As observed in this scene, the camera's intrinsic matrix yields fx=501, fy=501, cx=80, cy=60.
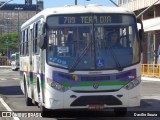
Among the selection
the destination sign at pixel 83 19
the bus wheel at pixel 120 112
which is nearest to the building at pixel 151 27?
the bus wheel at pixel 120 112

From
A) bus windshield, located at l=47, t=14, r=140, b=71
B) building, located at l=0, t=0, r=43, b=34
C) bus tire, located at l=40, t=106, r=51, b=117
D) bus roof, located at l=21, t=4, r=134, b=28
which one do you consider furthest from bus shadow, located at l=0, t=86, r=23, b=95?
building, located at l=0, t=0, r=43, b=34

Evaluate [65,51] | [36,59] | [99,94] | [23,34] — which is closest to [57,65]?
[65,51]

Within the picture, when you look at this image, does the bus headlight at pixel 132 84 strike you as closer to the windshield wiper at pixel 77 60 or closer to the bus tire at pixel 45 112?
the windshield wiper at pixel 77 60

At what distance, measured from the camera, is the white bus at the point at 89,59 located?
12352 millimetres

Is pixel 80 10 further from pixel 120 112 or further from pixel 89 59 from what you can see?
pixel 120 112

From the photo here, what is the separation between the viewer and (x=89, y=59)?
491 inches

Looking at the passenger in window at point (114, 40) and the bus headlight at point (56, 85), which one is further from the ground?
the passenger in window at point (114, 40)

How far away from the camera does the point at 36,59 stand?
1466 cm

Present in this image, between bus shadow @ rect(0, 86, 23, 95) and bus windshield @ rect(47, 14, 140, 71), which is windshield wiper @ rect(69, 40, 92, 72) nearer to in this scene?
bus windshield @ rect(47, 14, 140, 71)

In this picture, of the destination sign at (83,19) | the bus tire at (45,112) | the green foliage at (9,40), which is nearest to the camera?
the destination sign at (83,19)

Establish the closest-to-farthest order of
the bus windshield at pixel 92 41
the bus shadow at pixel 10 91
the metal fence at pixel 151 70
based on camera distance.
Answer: the bus windshield at pixel 92 41
the bus shadow at pixel 10 91
the metal fence at pixel 151 70

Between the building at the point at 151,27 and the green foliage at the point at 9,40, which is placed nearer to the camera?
the building at the point at 151,27

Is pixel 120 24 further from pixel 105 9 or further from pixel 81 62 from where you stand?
pixel 81 62

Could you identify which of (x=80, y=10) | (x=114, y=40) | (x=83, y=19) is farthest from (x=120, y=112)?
(x=80, y=10)
